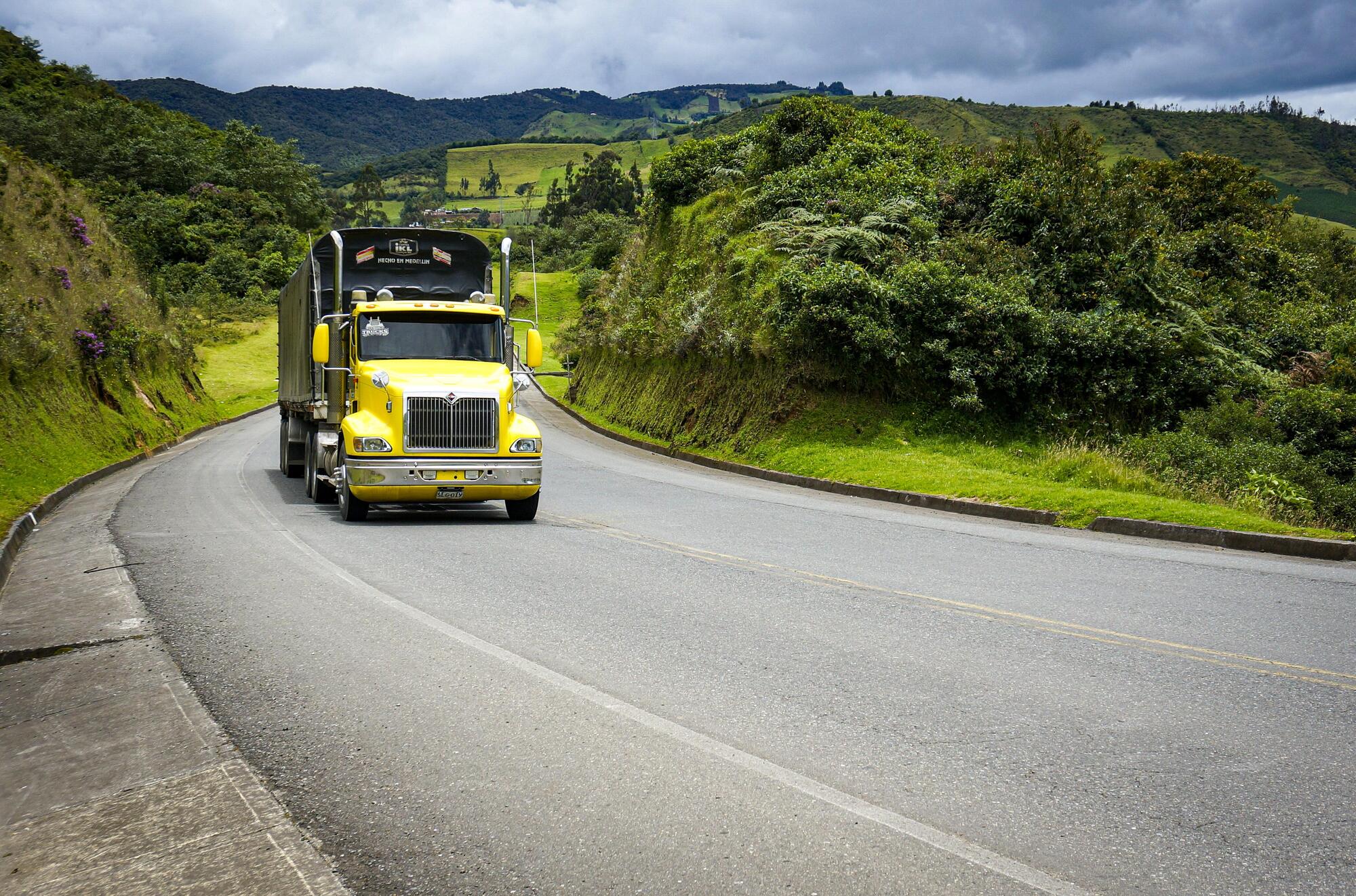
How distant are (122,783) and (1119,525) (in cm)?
1273

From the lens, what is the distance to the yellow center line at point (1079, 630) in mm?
6680

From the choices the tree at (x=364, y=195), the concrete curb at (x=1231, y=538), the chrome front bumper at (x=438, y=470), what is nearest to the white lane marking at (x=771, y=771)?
the chrome front bumper at (x=438, y=470)

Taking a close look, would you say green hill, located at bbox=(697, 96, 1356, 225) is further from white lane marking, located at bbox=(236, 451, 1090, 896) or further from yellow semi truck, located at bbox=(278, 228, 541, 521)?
white lane marking, located at bbox=(236, 451, 1090, 896)

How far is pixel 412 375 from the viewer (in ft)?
A: 47.7

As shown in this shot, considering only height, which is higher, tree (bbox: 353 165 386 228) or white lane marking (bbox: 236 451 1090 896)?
tree (bbox: 353 165 386 228)

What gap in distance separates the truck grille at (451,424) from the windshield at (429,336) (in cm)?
133

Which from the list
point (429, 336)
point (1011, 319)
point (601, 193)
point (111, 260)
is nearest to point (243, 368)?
point (111, 260)

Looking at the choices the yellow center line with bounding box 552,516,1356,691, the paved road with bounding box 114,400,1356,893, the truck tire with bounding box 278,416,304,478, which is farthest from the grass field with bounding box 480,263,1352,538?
the truck tire with bounding box 278,416,304,478

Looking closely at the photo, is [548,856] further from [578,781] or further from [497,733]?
[497,733]

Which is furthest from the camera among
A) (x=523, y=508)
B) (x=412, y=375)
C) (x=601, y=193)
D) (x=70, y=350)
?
(x=601, y=193)

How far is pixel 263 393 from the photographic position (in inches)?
2164

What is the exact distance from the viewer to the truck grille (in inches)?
553

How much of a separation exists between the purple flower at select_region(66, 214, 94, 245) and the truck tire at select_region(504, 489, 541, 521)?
26781 mm

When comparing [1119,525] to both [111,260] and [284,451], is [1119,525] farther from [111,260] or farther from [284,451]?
[111,260]
